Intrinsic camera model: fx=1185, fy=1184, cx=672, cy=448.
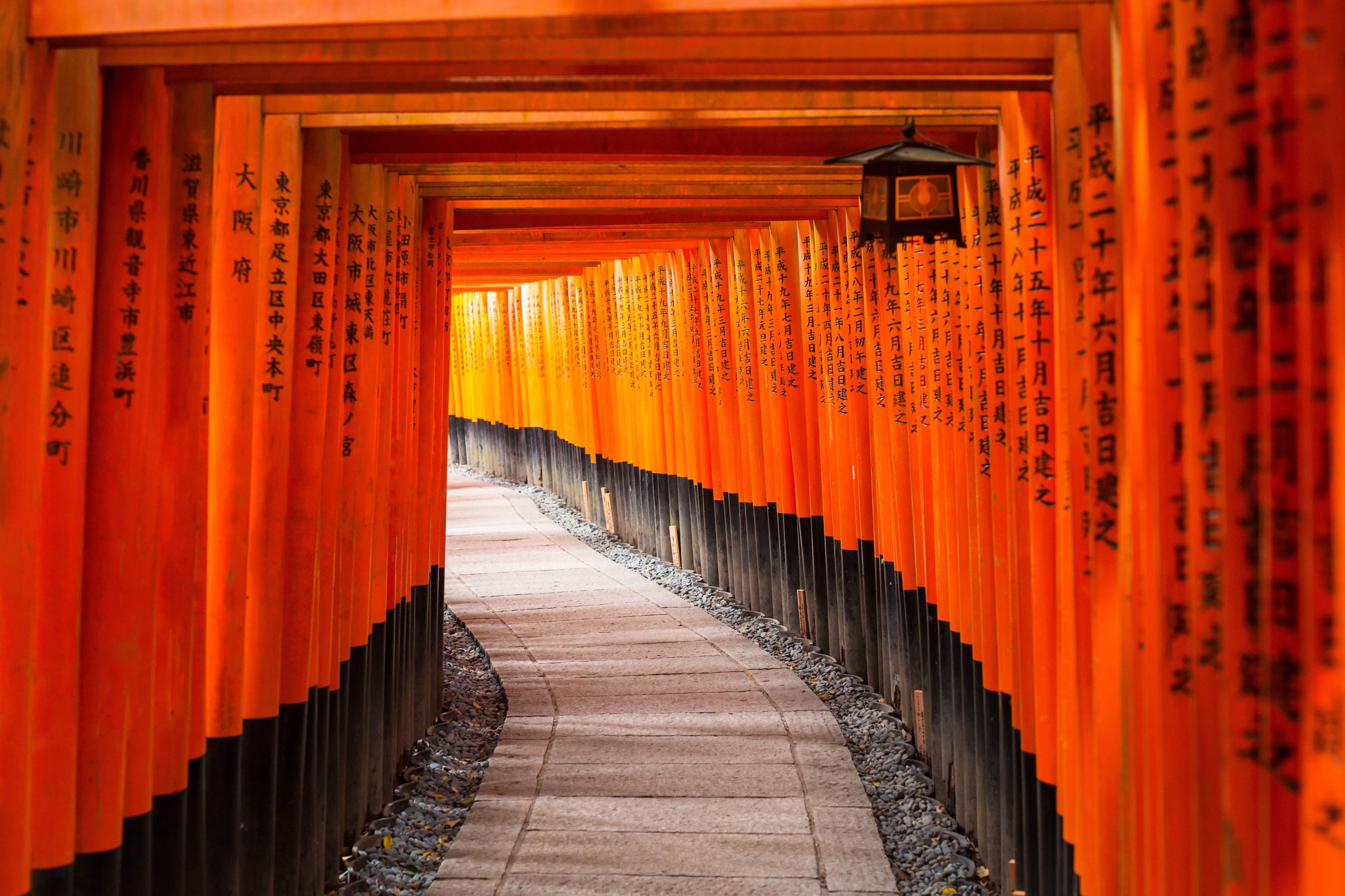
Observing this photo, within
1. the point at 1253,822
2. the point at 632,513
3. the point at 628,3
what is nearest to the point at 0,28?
the point at 628,3

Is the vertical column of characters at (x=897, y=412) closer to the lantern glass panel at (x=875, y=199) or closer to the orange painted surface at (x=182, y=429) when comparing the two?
the lantern glass panel at (x=875, y=199)

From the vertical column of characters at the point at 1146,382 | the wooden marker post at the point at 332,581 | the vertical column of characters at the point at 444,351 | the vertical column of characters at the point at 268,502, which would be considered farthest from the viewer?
the vertical column of characters at the point at 444,351

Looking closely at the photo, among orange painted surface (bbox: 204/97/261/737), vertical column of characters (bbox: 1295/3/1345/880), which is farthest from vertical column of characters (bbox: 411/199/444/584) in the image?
vertical column of characters (bbox: 1295/3/1345/880)

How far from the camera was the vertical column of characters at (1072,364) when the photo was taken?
3309 millimetres

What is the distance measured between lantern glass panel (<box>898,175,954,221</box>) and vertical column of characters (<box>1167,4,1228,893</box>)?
61.7 inches

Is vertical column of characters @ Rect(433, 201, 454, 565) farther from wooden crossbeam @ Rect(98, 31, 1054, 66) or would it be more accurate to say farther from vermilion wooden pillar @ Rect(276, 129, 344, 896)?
wooden crossbeam @ Rect(98, 31, 1054, 66)

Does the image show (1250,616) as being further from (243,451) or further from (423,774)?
(423,774)

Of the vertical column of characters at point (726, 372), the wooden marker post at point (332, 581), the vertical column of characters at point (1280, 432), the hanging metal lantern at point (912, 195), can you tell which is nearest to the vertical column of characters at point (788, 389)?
the vertical column of characters at point (726, 372)

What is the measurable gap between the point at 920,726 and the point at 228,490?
13.8 ft

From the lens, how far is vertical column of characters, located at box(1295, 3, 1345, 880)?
6.04 ft

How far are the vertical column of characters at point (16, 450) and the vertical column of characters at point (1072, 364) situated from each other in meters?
2.70

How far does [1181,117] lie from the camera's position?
2252mm

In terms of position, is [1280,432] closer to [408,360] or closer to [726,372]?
[408,360]

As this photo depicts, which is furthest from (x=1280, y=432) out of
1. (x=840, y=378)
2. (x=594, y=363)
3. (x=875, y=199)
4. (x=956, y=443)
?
(x=594, y=363)
